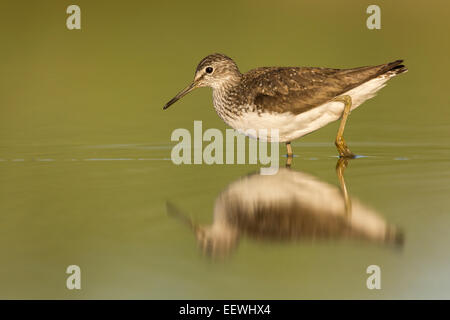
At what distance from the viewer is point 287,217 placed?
7457mm

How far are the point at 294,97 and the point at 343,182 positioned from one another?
84.9 inches

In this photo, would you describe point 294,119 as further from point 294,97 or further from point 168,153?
point 168,153

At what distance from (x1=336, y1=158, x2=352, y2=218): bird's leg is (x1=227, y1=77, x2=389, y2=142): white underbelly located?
75cm

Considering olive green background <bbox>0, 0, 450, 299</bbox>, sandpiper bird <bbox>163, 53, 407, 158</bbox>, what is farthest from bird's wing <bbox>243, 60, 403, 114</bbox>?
olive green background <bbox>0, 0, 450, 299</bbox>

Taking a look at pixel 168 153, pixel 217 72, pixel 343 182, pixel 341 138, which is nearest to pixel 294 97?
pixel 341 138

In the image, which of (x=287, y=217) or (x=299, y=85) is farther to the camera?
(x=299, y=85)

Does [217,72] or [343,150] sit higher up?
[217,72]

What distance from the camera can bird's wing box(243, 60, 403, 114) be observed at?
11.0 meters

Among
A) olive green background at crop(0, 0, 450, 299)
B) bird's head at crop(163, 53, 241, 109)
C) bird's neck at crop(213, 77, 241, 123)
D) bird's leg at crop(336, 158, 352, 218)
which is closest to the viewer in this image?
olive green background at crop(0, 0, 450, 299)

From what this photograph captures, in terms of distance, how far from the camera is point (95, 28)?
2744 centimetres

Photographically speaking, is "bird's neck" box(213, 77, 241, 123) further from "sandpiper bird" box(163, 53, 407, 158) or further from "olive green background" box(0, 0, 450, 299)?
"olive green background" box(0, 0, 450, 299)

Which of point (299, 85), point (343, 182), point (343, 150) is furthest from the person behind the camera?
point (343, 150)

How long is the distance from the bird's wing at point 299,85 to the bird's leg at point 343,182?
0.96m

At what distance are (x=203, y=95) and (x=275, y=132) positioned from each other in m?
8.59
